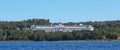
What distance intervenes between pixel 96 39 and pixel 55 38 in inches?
616

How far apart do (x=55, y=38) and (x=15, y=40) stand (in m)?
15.0

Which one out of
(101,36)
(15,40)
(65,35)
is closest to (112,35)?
(101,36)

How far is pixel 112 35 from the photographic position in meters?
195

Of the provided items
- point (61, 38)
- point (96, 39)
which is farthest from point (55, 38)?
point (96, 39)

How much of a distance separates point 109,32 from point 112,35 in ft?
15.7

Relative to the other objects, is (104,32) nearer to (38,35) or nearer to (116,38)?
(116,38)

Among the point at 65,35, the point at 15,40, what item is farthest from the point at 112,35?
→ the point at 15,40

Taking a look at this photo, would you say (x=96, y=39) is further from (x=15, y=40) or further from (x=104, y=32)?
(x=15, y=40)

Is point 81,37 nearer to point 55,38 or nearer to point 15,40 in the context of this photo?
point 55,38

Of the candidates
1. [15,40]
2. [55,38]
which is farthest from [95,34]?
[15,40]

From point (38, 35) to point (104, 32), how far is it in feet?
80.4

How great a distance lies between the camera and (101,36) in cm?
19500

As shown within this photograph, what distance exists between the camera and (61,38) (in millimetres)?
196125

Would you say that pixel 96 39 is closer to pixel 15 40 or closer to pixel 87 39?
pixel 87 39
